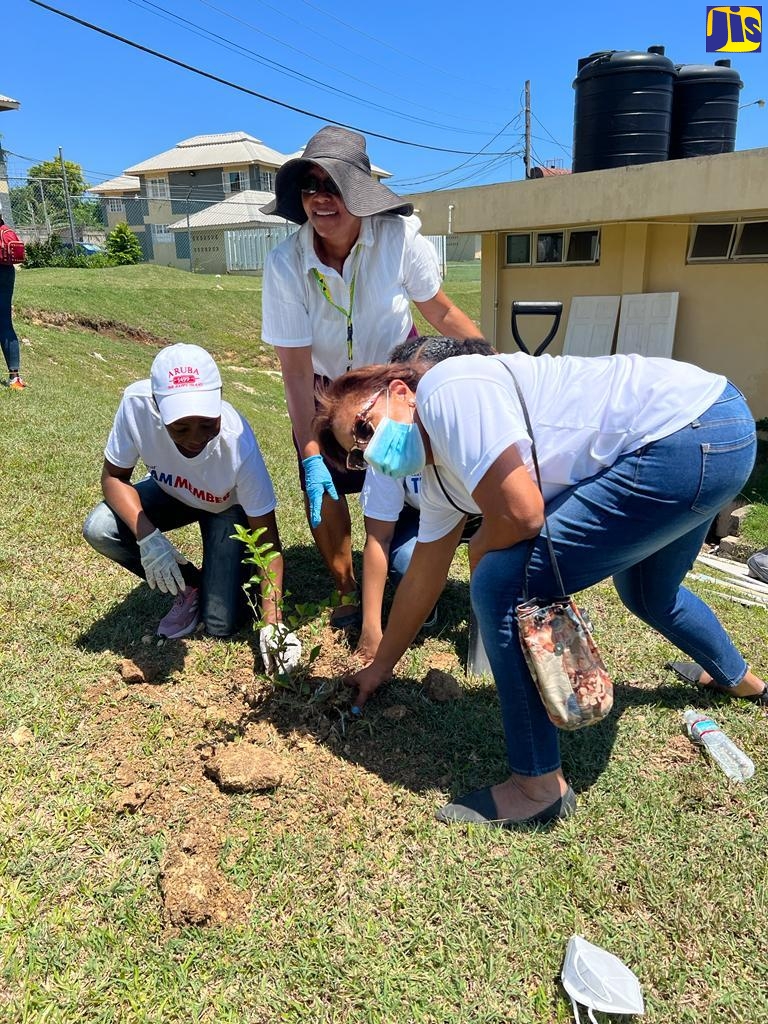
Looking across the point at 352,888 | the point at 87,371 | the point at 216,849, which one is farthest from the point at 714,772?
the point at 87,371

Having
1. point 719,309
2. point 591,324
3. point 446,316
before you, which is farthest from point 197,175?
point 446,316

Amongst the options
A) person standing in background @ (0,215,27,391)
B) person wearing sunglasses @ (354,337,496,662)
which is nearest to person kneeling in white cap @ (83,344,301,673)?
person wearing sunglasses @ (354,337,496,662)

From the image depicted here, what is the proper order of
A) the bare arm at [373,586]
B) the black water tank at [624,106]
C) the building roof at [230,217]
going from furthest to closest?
1. the building roof at [230,217]
2. the black water tank at [624,106]
3. the bare arm at [373,586]

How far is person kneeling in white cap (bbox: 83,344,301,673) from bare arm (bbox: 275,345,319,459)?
21 centimetres

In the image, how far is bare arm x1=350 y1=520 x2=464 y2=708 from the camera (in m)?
2.32

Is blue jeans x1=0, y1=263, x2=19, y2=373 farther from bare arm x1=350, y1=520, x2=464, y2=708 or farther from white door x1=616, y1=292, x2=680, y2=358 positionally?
white door x1=616, y1=292, x2=680, y2=358

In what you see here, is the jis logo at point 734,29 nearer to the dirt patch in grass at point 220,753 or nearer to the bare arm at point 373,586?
the bare arm at point 373,586

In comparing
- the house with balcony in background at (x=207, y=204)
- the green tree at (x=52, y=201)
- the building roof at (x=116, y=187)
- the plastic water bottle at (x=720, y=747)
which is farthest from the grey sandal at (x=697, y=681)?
the building roof at (x=116, y=187)

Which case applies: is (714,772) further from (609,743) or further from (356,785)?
(356,785)

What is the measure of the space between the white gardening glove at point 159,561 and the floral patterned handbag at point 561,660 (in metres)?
1.53

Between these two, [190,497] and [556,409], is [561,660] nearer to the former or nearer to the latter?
[556,409]

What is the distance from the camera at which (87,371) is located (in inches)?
385

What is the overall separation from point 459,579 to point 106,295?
13.4m

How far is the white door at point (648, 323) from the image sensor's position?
29.7 feet
